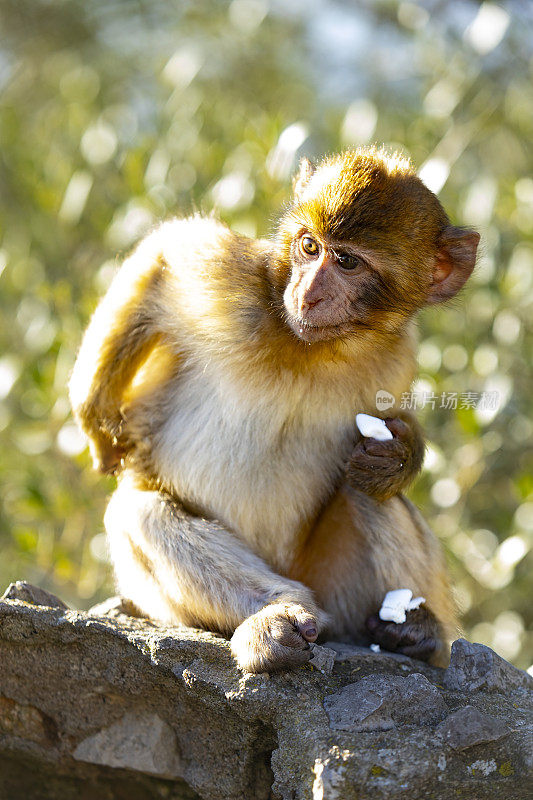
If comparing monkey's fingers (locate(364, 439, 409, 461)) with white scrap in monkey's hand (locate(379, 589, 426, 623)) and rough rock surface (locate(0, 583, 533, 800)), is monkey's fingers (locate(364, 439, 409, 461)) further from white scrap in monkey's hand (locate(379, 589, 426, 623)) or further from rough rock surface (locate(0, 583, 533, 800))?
rough rock surface (locate(0, 583, 533, 800))

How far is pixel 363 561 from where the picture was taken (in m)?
3.08

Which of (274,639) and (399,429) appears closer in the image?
(274,639)

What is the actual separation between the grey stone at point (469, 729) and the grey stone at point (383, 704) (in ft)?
0.23

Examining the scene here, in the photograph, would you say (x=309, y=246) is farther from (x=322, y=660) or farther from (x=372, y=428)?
(x=322, y=660)

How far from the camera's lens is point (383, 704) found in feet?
7.91

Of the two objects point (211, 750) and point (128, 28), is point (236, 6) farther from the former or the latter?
point (211, 750)

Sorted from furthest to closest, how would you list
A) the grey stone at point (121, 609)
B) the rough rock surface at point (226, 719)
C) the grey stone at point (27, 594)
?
1. the grey stone at point (121, 609)
2. the grey stone at point (27, 594)
3. the rough rock surface at point (226, 719)

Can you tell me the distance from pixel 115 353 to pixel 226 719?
1.23 metres

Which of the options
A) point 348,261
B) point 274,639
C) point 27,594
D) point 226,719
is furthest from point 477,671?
point 27,594

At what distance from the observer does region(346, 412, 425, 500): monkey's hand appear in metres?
2.98

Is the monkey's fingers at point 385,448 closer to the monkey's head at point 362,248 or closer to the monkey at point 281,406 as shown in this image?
the monkey at point 281,406

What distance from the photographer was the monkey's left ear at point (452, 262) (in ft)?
9.86

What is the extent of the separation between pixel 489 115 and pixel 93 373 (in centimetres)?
339

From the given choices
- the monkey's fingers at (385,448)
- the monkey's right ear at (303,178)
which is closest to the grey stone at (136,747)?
the monkey's fingers at (385,448)
